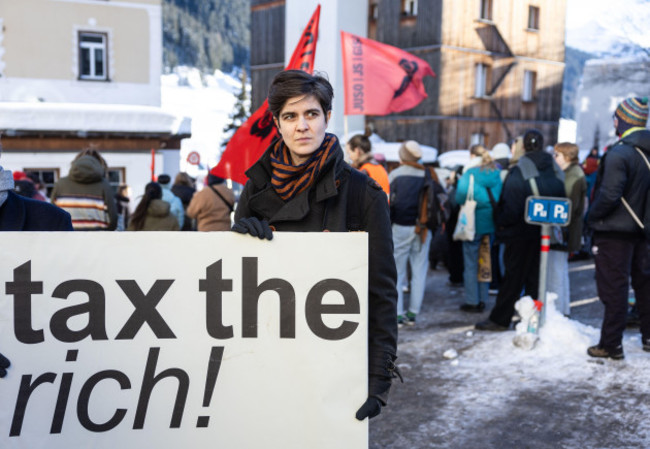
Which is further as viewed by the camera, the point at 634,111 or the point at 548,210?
the point at 548,210

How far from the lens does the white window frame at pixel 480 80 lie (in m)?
29.8

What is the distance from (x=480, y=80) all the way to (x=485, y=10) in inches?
116

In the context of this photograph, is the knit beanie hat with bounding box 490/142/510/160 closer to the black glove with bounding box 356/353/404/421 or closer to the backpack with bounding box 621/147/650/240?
the backpack with bounding box 621/147/650/240

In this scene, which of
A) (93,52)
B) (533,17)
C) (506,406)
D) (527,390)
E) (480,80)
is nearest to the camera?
(506,406)

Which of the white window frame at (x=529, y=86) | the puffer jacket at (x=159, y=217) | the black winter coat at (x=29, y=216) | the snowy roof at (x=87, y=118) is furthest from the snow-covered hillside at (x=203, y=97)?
the black winter coat at (x=29, y=216)

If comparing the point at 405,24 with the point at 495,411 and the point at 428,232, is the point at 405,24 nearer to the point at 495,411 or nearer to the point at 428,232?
the point at 428,232

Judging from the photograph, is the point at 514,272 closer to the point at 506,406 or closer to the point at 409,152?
the point at 409,152

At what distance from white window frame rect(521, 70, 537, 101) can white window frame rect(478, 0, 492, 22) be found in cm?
357

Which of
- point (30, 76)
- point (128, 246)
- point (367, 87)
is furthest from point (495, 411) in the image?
point (30, 76)

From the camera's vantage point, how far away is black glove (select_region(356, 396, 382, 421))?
2.47 m

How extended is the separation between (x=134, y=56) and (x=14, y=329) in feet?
68.1

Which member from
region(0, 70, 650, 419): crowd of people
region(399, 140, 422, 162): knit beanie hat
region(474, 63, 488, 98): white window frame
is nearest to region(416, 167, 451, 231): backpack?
region(0, 70, 650, 419): crowd of people

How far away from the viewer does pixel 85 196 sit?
727 centimetres

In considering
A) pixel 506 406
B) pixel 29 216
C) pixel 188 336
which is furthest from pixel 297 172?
pixel 506 406
